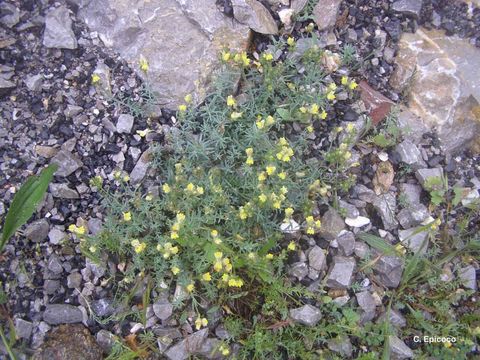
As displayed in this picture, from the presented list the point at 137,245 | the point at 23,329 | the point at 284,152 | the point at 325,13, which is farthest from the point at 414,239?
the point at 23,329

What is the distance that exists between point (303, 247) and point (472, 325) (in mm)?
1436

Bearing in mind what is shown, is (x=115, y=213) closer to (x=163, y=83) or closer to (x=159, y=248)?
(x=159, y=248)

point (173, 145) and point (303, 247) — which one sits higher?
point (173, 145)

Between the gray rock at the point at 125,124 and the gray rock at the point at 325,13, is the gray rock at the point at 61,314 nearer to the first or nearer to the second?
the gray rock at the point at 125,124

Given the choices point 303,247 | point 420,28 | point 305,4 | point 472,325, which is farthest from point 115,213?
point 420,28

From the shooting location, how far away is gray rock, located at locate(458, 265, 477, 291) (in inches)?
158

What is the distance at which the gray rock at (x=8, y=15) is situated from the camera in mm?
4117

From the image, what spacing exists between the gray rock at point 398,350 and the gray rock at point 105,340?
6.69 ft

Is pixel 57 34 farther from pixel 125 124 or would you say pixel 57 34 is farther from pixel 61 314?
pixel 61 314

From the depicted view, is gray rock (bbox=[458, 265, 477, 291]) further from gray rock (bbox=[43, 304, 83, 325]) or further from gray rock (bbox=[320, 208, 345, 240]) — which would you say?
gray rock (bbox=[43, 304, 83, 325])

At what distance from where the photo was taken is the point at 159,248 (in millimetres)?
3502

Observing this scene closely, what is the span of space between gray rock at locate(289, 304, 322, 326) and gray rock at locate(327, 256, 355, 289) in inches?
10.2

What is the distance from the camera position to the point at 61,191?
3811 mm

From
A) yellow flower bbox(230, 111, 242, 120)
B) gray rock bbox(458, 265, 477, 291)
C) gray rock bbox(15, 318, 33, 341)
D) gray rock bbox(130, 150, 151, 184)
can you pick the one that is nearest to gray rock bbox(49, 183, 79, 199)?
gray rock bbox(130, 150, 151, 184)
